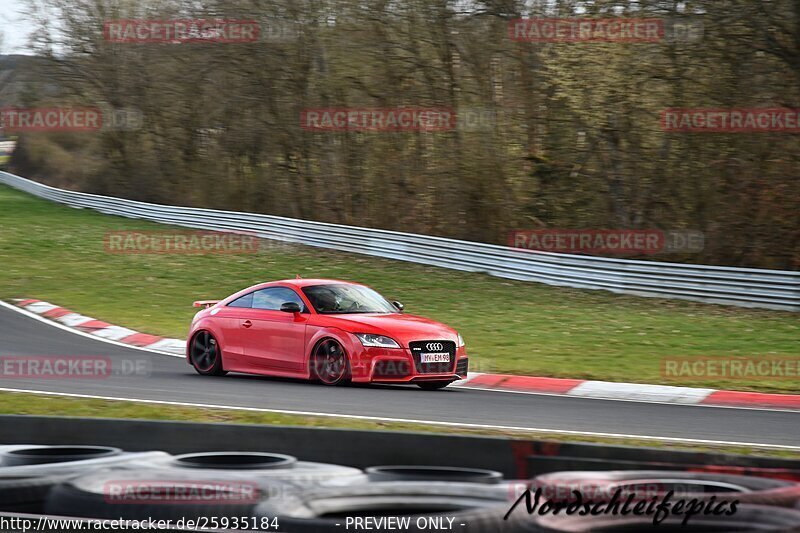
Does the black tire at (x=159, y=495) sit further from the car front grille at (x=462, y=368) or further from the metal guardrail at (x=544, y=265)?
the metal guardrail at (x=544, y=265)

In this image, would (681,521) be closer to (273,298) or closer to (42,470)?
(42,470)

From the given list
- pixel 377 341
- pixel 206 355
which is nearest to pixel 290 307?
pixel 377 341

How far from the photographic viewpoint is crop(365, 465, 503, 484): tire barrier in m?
5.32

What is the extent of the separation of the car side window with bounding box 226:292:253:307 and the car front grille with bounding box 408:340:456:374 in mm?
2382

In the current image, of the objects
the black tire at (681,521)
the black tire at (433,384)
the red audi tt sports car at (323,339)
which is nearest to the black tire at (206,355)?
the red audi tt sports car at (323,339)

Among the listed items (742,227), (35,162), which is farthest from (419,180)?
(35,162)

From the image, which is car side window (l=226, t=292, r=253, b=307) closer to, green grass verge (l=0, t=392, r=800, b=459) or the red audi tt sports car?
the red audi tt sports car

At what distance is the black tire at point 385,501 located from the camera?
4.87 m

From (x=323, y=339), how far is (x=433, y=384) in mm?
1469

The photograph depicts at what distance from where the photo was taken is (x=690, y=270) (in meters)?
22.8

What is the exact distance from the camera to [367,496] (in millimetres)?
5125

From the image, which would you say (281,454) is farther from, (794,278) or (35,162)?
(35,162)

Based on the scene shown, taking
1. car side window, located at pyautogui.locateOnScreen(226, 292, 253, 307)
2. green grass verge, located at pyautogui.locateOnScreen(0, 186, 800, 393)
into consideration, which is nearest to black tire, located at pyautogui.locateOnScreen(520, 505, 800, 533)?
car side window, located at pyautogui.locateOnScreen(226, 292, 253, 307)

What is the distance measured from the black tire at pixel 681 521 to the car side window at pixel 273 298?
338 inches
